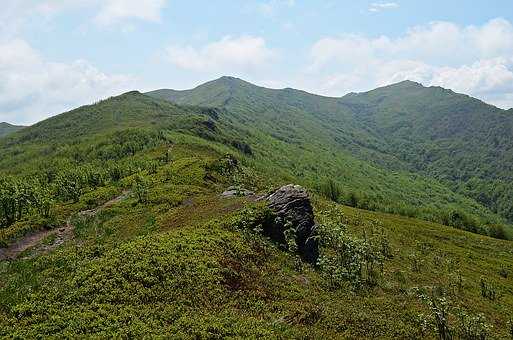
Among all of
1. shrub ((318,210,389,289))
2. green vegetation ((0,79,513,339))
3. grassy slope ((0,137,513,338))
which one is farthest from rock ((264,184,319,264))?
grassy slope ((0,137,513,338))

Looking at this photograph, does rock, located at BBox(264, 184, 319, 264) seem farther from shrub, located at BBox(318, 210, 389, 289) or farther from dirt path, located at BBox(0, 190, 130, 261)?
dirt path, located at BBox(0, 190, 130, 261)

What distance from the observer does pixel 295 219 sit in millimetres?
56906

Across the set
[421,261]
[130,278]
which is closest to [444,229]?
[421,261]

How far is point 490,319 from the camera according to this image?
2368 inches

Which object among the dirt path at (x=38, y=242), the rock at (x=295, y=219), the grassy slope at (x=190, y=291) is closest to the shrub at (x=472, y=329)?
the grassy slope at (x=190, y=291)

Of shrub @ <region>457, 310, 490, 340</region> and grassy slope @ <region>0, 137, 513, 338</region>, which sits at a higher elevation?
grassy slope @ <region>0, 137, 513, 338</region>

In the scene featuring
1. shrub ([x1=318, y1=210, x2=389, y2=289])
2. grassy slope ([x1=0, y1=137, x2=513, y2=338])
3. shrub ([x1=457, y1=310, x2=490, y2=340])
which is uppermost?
grassy slope ([x1=0, y1=137, x2=513, y2=338])

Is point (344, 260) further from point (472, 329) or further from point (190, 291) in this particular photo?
point (190, 291)

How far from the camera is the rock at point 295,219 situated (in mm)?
55438

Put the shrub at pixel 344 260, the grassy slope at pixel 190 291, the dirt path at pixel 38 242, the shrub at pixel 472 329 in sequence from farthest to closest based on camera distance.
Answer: the dirt path at pixel 38 242, the shrub at pixel 344 260, the shrub at pixel 472 329, the grassy slope at pixel 190 291

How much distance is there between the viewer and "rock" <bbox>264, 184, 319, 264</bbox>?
182 ft

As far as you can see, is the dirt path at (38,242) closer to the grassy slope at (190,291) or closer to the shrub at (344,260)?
the grassy slope at (190,291)

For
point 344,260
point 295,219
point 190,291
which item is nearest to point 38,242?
point 190,291

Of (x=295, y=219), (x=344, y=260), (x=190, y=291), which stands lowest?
(x=344, y=260)
